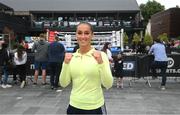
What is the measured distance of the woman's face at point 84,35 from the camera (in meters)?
4.46

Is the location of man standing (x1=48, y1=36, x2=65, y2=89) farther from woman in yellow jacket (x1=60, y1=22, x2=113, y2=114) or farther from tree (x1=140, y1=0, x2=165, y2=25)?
tree (x1=140, y1=0, x2=165, y2=25)

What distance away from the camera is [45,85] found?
1547cm

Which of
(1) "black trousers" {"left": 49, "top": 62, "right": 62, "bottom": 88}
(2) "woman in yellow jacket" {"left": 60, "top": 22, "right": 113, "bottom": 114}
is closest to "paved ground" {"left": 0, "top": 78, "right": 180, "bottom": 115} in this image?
(1) "black trousers" {"left": 49, "top": 62, "right": 62, "bottom": 88}

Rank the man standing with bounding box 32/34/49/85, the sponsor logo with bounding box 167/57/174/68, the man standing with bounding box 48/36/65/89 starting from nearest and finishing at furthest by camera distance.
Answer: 1. the man standing with bounding box 48/36/65/89
2. the man standing with bounding box 32/34/49/85
3. the sponsor logo with bounding box 167/57/174/68

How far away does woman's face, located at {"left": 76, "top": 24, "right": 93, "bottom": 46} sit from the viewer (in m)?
4.46

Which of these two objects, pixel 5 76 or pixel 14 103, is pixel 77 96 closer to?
pixel 14 103

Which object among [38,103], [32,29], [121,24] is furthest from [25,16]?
[38,103]

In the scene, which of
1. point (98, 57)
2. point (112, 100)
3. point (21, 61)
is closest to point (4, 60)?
point (21, 61)

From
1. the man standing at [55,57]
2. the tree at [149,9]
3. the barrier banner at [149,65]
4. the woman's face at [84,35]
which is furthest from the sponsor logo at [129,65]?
the tree at [149,9]

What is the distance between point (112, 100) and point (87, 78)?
7.62 meters

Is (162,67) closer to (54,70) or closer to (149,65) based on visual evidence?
(149,65)

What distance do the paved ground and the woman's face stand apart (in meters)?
5.80

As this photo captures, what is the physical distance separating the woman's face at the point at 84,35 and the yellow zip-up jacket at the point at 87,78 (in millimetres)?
116

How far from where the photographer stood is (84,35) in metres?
4.47
